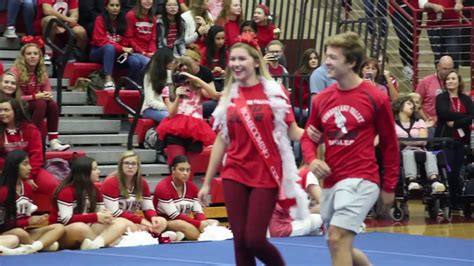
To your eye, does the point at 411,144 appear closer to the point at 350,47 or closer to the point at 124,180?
the point at 124,180

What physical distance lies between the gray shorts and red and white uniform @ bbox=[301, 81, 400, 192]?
0.16ft

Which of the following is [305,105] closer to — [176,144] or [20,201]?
[176,144]

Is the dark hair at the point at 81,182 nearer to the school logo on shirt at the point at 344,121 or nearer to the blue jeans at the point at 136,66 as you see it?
the blue jeans at the point at 136,66

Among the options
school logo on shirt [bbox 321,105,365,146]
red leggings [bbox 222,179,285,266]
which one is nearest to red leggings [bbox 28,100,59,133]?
red leggings [bbox 222,179,285,266]

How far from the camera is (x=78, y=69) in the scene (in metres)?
14.5

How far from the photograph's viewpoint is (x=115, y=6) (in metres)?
14.5

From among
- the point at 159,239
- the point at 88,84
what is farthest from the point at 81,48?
the point at 159,239

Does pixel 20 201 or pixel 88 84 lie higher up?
pixel 88 84

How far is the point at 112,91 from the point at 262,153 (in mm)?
6709

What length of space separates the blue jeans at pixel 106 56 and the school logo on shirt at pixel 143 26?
67 centimetres

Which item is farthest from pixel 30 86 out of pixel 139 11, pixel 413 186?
pixel 413 186

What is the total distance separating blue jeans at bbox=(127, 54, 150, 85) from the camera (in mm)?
14375

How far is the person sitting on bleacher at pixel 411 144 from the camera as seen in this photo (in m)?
13.7

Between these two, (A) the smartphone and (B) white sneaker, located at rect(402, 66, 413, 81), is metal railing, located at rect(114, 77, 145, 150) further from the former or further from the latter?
(B) white sneaker, located at rect(402, 66, 413, 81)
